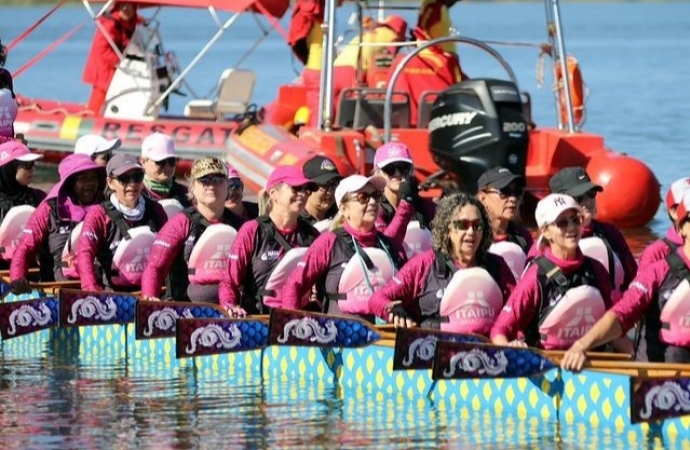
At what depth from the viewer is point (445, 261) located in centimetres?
1000

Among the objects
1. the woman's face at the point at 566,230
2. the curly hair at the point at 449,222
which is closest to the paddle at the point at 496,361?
the woman's face at the point at 566,230

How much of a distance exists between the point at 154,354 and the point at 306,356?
4.69 feet

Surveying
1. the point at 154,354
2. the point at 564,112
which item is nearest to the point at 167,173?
the point at 154,354

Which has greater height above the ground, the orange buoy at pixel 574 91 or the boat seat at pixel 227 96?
the boat seat at pixel 227 96

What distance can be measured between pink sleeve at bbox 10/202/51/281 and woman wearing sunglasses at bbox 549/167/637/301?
3799 millimetres

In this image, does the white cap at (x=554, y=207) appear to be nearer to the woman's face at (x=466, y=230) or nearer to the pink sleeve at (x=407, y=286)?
the woman's face at (x=466, y=230)

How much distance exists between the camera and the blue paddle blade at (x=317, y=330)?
1021cm

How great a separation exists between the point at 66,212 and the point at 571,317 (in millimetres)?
4521

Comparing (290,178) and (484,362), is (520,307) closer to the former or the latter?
(484,362)

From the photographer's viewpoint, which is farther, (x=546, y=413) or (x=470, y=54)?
(x=470, y=54)

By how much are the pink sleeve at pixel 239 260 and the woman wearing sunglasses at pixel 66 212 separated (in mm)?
1821

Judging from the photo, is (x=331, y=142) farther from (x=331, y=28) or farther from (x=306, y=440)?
(x=306, y=440)

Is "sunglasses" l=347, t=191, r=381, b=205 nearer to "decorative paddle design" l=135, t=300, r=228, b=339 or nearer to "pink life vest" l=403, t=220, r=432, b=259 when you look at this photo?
"decorative paddle design" l=135, t=300, r=228, b=339

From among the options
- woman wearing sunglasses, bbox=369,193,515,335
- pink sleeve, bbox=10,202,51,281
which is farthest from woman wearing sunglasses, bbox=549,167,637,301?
pink sleeve, bbox=10,202,51,281
